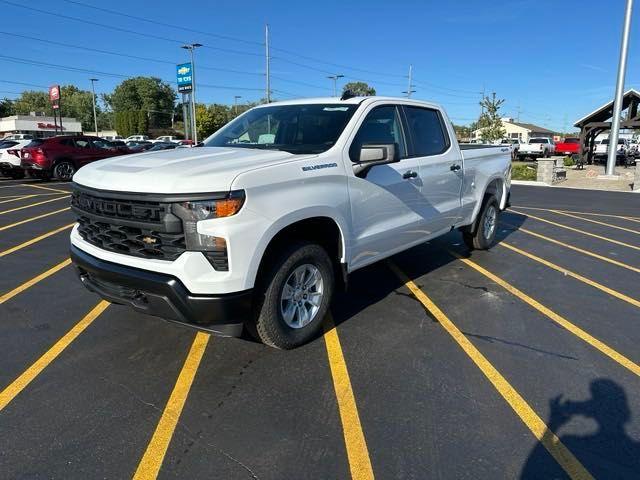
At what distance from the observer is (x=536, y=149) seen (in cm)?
3744

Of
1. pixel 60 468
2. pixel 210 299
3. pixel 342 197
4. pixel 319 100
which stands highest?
pixel 319 100

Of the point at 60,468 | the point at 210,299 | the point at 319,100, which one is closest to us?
the point at 60,468

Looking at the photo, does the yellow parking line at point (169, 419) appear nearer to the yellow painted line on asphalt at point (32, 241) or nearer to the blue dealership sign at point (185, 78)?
the yellow painted line on asphalt at point (32, 241)

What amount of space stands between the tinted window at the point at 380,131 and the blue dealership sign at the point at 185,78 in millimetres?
35288

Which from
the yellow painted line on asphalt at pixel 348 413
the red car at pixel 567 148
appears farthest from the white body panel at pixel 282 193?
the red car at pixel 567 148

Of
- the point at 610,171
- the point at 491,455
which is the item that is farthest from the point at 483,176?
the point at 610,171

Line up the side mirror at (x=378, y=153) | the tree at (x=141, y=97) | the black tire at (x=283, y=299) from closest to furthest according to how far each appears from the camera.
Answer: the black tire at (x=283, y=299)
the side mirror at (x=378, y=153)
the tree at (x=141, y=97)

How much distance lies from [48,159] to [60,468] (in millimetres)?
16194

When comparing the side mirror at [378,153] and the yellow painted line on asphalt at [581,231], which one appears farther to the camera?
the yellow painted line on asphalt at [581,231]

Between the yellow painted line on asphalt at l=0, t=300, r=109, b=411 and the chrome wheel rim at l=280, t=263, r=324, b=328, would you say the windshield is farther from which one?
the yellow painted line on asphalt at l=0, t=300, r=109, b=411

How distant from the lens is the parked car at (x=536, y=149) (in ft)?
123

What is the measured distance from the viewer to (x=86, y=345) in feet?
12.6

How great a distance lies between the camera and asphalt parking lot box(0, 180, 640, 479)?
255cm

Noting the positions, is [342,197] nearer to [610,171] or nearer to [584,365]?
[584,365]
